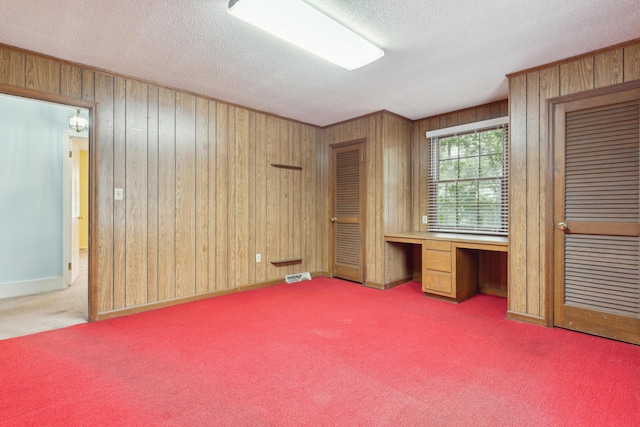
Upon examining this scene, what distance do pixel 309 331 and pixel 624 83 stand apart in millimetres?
3214

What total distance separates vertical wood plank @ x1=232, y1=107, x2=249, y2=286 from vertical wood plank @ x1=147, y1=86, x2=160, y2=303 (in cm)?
94

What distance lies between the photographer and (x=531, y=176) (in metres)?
2.96

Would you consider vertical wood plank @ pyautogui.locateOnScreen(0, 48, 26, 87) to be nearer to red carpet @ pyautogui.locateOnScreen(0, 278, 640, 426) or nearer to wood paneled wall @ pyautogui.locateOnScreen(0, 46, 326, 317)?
wood paneled wall @ pyautogui.locateOnScreen(0, 46, 326, 317)

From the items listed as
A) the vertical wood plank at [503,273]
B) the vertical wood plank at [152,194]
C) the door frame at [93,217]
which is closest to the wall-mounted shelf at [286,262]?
the vertical wood plank at [152,194]

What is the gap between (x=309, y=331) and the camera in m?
2.78

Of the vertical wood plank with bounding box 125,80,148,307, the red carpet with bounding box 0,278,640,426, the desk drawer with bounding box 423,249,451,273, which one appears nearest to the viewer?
the red carpet with bounding box 0,278,640,426

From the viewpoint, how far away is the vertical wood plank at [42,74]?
2703mm

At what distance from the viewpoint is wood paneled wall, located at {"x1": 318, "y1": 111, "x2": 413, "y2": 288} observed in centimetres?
431

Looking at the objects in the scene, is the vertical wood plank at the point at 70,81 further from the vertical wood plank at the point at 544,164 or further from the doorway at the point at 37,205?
the vertical wood plank at the point at 544,164

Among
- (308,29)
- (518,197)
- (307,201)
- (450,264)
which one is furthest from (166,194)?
(518,197)

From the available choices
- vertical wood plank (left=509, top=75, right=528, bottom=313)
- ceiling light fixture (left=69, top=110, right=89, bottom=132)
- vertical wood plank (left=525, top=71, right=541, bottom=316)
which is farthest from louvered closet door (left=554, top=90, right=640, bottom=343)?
ceiling light fixture (left=69, top=110, right=89, bottom=132)

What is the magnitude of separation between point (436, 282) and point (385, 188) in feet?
4.44

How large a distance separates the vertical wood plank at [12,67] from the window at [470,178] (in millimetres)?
4383

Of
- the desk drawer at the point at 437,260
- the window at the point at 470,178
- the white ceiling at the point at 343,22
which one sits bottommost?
the desk drawer at the point at 437,260
